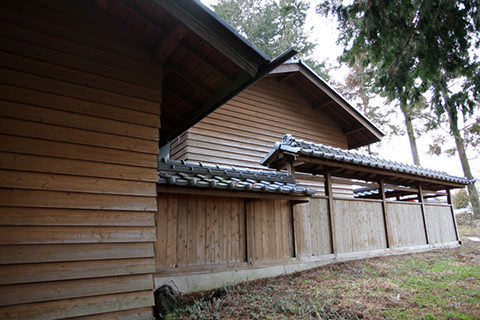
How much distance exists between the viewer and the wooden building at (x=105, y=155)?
330 centimetres

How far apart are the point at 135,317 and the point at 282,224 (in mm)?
3664

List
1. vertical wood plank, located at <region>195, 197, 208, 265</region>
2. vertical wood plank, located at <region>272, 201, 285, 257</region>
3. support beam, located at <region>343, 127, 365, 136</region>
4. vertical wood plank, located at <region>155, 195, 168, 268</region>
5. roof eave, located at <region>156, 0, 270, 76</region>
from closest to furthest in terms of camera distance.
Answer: roof eave, located at <region>156, 0, 270, 76</region>
vertical wood plank, located at <region>155, 195, 168, 268</region>
vertical wood plank, located at <region>195, 197, 208, 265</region>
vertical wood plank, located at <region>272, 201, 285, 257</region>
support beam, located at <region>343, 127, 365, 136</region>

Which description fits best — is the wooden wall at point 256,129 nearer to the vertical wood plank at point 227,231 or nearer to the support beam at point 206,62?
the vertical wood plank at point 227,231

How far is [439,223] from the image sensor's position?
1091 cm

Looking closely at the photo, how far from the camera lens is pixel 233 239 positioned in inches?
230

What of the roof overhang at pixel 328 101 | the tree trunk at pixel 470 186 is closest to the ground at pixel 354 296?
the roof overhang at pixel 328 101

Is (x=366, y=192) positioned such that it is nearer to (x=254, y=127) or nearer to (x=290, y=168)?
(x=254, y=127)

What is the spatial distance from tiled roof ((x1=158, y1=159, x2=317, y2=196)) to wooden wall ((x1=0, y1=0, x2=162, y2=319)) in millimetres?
817

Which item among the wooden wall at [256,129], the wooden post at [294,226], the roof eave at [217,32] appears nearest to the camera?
the roof eave at [217,32]

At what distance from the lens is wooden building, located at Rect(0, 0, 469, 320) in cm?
330

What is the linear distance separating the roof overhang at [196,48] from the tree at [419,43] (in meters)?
2.41

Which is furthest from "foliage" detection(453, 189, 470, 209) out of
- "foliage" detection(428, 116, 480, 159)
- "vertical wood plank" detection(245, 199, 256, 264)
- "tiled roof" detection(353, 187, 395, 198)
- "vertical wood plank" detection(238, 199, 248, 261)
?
"vertical wood plank" detection(238, 199, 248, 261)

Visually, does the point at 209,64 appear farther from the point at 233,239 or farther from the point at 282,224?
the point at 282,224

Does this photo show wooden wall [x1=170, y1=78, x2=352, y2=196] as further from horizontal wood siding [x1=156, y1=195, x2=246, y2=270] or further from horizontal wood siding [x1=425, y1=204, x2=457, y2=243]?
horizontal wood siding [x1=425, y1=204, x2=457, y2=243]
